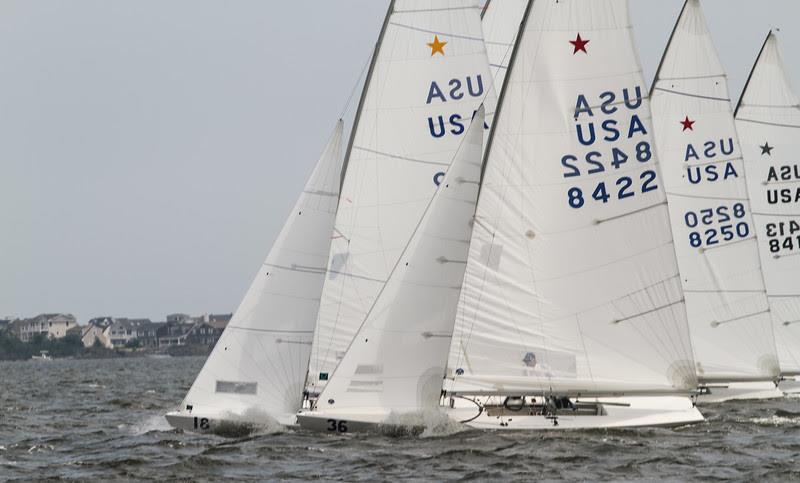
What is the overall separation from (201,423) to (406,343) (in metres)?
5.21

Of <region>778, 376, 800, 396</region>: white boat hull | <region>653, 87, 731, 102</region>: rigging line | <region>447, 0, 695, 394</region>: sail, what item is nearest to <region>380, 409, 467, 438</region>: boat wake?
<region>447, 0, 695, 394</region>: sail

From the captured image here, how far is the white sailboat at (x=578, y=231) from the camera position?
29.1 m

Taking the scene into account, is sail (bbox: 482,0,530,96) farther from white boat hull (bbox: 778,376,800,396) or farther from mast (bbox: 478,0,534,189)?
white boat hull (bbox: 778,376,800,396)

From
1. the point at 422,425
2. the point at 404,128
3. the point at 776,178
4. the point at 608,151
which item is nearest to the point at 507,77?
the point at 608,151

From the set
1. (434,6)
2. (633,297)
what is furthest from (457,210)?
(434,6)

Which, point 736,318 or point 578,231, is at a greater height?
point 578,231

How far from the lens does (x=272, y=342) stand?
3184 cm

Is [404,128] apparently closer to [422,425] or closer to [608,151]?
[608,151]

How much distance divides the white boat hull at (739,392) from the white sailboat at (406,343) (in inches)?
578

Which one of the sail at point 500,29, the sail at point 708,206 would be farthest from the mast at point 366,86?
the sail at point 708,206

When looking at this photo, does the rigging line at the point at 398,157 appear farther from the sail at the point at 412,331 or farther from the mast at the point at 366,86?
the sail at the point at 412,331

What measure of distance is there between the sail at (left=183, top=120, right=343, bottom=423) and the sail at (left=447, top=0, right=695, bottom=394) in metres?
4.99

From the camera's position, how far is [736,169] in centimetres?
3978

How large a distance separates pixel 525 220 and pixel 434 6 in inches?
252
